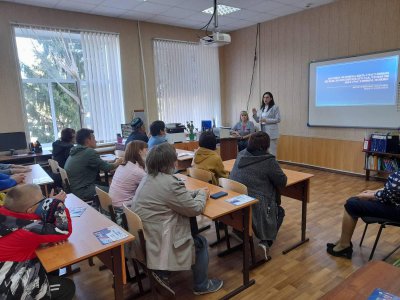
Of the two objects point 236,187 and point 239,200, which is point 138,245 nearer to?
point 239,200

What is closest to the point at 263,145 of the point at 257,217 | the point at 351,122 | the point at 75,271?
the point at 257,217

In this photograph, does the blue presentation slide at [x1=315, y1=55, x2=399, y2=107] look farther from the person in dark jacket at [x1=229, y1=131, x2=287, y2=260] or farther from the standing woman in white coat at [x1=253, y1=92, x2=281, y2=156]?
the person in dark jacket at [x1=229, y1=131, x2=287, y2=260]

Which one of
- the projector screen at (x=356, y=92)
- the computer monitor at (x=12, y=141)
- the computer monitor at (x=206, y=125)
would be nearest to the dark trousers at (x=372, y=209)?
the projector screen at (x=356, y=92)

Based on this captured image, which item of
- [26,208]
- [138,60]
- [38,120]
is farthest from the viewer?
[138,60]

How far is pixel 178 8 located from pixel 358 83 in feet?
11.5

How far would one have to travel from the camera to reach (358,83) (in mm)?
5082

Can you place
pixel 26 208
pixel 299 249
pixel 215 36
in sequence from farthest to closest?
pixel 215 36, pixel 299 249, pixel 26 208

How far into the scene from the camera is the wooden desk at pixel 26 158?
4520 millimetres

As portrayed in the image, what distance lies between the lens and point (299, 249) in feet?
9.48

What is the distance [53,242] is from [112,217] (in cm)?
68

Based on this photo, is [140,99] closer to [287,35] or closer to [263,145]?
[287,35]

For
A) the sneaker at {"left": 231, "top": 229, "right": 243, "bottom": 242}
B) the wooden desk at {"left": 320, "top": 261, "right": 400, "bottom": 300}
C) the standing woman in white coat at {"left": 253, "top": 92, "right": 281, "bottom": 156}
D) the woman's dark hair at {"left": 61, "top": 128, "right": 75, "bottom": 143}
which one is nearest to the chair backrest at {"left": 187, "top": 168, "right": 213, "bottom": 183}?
the sneaker at {"left": 231, "top": 229, "right": 243, "bottom": 242}

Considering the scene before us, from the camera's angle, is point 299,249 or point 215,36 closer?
point 299,249

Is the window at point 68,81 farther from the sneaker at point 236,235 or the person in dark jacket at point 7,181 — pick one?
the sneaker at point 236,235
